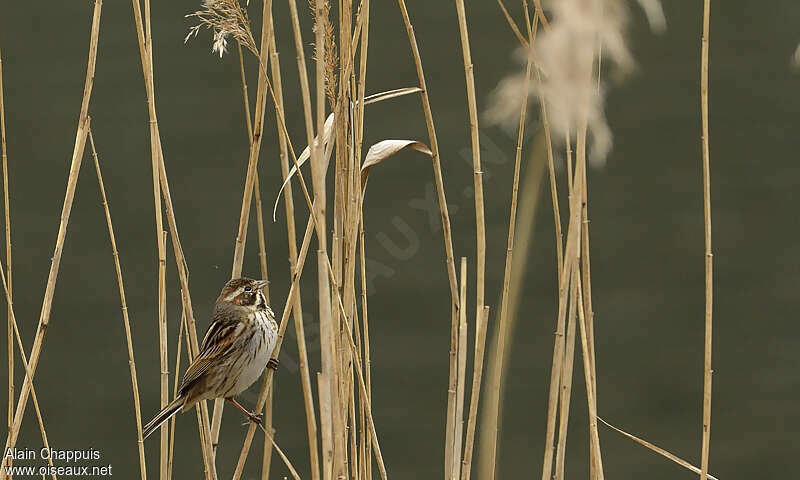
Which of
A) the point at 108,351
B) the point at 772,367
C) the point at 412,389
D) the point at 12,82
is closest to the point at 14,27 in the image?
the point at 12,82

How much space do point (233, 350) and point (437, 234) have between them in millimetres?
4238

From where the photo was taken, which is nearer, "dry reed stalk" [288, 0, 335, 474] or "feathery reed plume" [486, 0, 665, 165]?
"feathery reed plume" [486, 0, 665, 165]

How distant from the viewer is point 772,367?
20.8 ft

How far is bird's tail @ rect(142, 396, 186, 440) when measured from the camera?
2.35m

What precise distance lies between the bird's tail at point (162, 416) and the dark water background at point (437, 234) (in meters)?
3.32

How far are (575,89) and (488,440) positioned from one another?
0.96 metres

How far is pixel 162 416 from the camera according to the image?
2.40 m

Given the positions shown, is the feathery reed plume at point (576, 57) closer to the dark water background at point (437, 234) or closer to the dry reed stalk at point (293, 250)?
the dry reed stalk at point (293, 250)

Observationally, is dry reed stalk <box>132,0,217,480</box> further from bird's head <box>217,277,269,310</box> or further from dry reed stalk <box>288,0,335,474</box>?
dry reed stalk <box>288,0,335,474</box>

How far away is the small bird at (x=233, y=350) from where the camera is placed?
2510mm

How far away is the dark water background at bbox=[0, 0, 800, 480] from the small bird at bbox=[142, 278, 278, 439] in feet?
10.6

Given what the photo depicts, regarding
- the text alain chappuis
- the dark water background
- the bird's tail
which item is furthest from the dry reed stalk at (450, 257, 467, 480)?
the dark water background

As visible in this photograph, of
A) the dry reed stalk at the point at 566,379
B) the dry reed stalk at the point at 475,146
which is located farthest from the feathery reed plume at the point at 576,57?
the dry reed stalk at the point at 566,379

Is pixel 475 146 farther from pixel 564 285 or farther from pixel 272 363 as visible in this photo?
pixel 272 363
